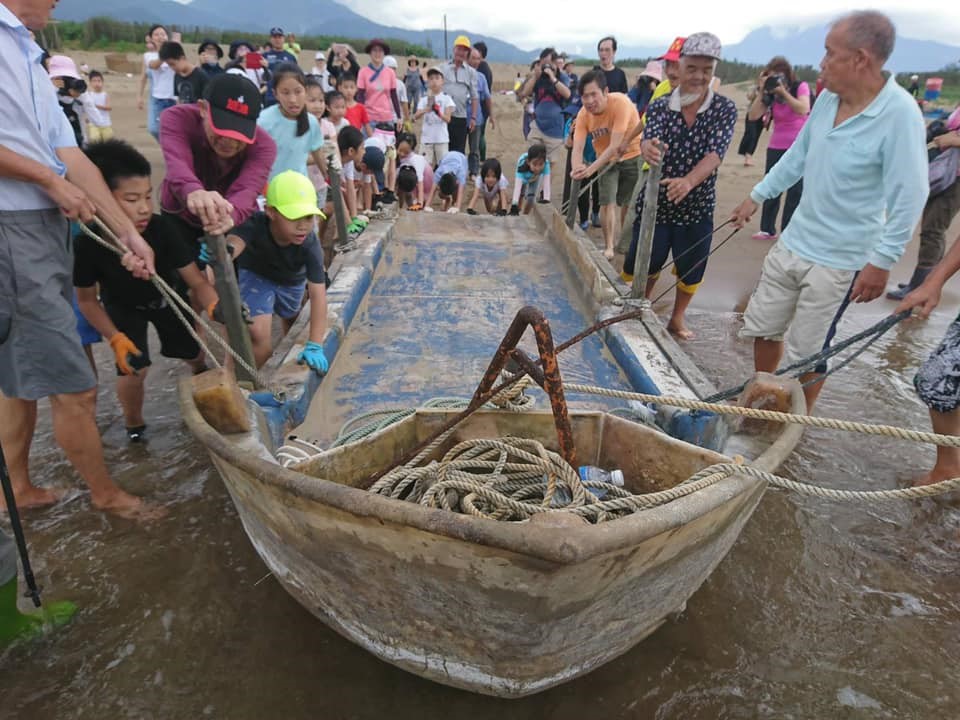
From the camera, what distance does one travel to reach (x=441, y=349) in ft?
12.2

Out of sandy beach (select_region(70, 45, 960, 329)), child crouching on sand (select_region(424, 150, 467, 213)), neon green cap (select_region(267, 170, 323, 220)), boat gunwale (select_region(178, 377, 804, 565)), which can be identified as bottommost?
sandy beach (select_region(70, 45, 960, 329))

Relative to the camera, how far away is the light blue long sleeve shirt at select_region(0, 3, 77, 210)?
6.74 feet

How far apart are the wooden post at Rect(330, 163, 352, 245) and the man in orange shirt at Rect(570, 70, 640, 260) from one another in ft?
7.01

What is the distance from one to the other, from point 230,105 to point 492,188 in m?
6.04

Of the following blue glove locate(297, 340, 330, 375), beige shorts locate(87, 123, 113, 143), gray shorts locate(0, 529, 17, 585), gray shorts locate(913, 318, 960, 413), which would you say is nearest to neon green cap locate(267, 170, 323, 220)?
blue glove locate(297, 340, 330, 375)

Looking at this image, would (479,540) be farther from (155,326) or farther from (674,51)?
(674,51)

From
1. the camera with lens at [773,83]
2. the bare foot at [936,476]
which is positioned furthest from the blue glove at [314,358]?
the camera with lens at [773,83]

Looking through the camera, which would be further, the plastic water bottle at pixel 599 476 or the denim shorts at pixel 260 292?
the denim shorts at pixel 260 292

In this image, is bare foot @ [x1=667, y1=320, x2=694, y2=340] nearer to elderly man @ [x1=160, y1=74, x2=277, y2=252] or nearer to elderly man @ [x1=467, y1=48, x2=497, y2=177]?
elderly man @ [x1=160, y1=74, x2=277, y2=252]

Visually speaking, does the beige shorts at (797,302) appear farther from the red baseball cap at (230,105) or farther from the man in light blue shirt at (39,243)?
the man in light blue shirt at (39,243)

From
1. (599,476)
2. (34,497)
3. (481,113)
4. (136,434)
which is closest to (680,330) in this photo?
(599,476)

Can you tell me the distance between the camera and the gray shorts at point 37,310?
7.00 ft

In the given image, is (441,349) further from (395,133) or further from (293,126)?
(395,133)

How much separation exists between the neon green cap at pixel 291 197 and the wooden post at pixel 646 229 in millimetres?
2056
